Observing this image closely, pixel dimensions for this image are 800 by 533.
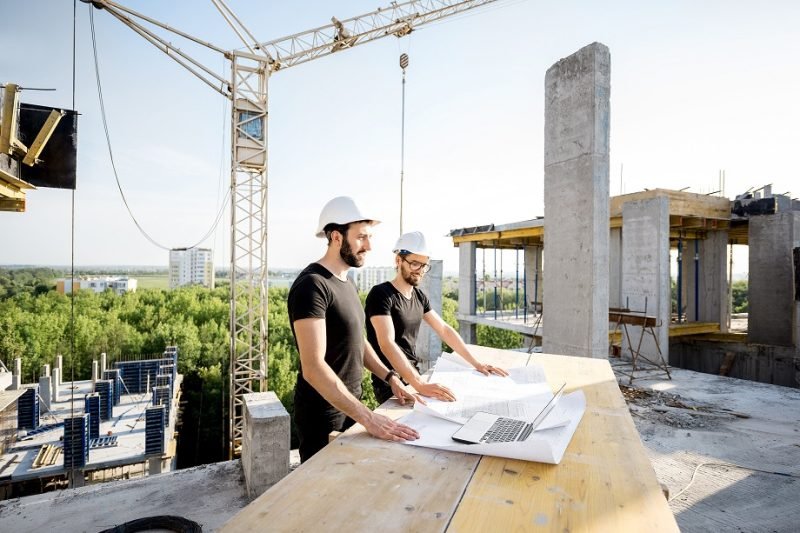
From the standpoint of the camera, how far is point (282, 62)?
21.0 m

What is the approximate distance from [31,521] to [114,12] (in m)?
17.4

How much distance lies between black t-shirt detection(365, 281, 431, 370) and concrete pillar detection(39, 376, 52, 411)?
83.3 ft

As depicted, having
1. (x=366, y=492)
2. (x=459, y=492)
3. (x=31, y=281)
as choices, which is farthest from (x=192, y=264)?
(x=459, y=492)

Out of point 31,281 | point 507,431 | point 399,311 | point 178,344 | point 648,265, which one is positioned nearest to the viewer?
point 507,431

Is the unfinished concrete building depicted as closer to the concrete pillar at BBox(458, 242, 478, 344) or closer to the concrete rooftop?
the concrete pillar at BBox(458, 242, 478, 344)

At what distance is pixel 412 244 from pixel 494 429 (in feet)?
6.27

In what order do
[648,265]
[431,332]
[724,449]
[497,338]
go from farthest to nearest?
[497,338] < [648,265] < [431,332] < [724,449]

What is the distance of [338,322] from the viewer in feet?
7.24

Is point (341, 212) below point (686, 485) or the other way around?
the other way around

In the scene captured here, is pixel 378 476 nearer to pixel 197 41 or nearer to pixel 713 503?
pixel 713 503

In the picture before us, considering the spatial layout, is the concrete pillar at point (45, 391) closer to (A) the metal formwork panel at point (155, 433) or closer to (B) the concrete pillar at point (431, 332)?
(A) the metal formwork panel at point (155, 433)

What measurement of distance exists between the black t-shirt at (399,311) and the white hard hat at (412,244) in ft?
0.88

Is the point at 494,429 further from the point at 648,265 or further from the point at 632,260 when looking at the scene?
the point at 632,260

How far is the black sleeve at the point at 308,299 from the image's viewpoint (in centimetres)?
192
